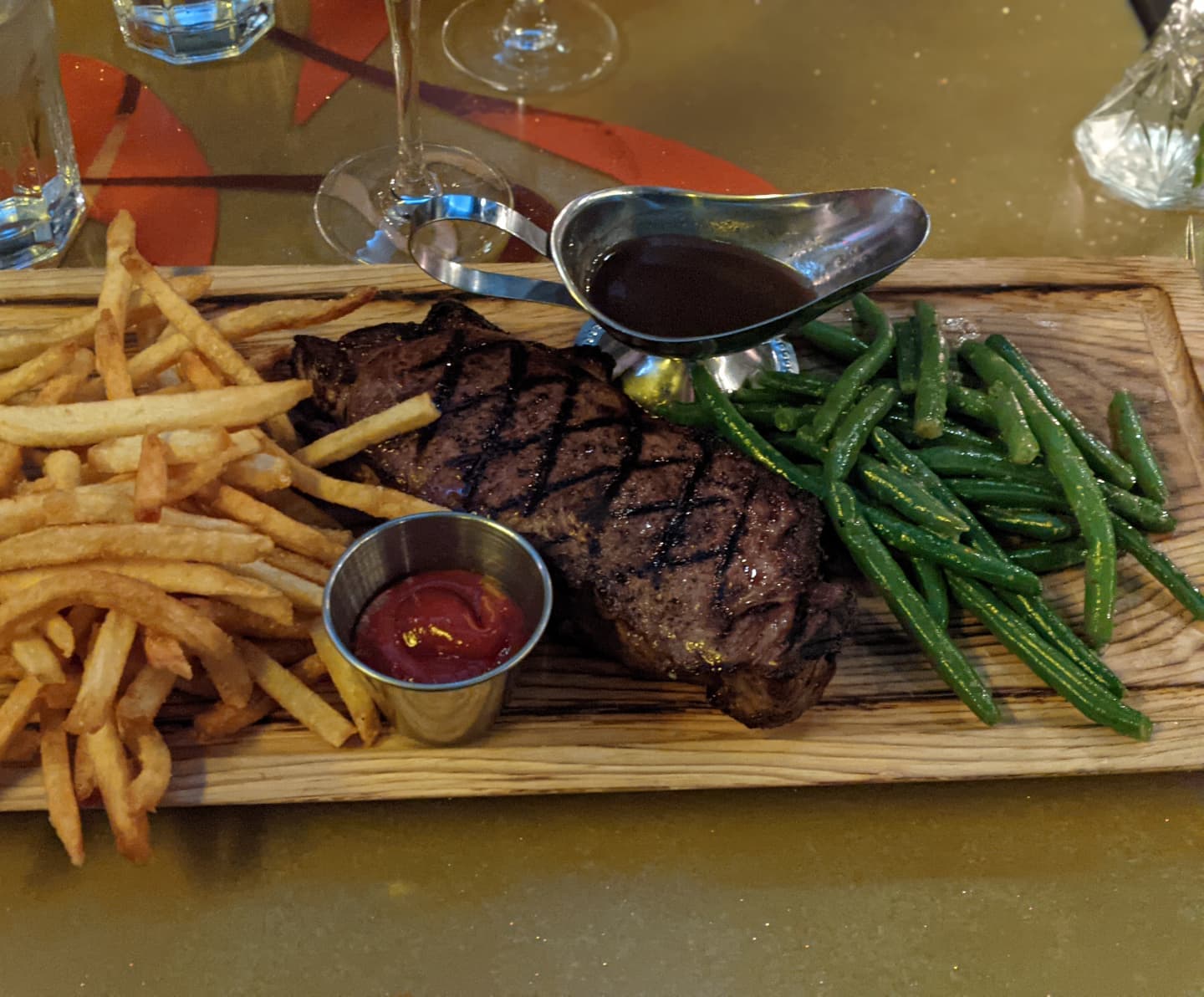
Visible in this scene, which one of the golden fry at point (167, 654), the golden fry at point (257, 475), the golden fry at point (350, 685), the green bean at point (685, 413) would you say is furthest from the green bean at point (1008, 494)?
the golden fry at point (167, 654)

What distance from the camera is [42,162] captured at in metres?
3.61

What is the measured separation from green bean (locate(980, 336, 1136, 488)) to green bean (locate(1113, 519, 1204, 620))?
15cm

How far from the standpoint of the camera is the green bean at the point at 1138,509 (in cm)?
300

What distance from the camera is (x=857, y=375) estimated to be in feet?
10.3

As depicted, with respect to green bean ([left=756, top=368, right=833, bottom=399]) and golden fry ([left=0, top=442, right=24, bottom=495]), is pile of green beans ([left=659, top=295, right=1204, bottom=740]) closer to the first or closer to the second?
green bean ([left=756, top=368, right=833, bottom=399])

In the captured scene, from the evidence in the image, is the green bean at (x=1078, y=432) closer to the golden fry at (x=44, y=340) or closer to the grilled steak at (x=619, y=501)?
the grilled steak at (x=619, y=501)

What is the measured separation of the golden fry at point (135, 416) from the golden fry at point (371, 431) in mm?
145

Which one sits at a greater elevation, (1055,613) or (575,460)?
(575,460)

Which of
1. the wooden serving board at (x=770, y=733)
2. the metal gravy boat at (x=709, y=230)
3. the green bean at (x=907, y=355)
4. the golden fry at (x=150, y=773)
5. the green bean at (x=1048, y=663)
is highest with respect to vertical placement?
the metal gravy boat at (x=709, y=230)

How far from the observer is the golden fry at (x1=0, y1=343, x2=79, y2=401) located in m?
2.71

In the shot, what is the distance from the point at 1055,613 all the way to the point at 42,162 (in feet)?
10.5

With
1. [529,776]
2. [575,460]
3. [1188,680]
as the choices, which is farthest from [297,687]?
[1188,680]

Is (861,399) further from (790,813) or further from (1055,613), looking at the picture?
(790,813)

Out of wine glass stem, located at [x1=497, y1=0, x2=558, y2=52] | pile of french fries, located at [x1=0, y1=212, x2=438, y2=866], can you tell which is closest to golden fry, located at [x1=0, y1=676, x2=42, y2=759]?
pile of french fries, located at [x1=0, y1=212, x2=438, y2=866]
